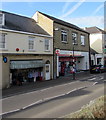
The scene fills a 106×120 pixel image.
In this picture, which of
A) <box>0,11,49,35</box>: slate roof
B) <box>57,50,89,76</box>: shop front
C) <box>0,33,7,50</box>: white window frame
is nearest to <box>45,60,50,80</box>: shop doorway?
<box>57,50,89,76</box>: shop front

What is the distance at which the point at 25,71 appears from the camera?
1814 centimetres

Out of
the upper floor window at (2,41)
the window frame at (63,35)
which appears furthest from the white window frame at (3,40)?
the window frame at (63,35)

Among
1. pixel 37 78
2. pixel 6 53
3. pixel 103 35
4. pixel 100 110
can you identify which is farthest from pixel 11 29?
A: pixel 103 35

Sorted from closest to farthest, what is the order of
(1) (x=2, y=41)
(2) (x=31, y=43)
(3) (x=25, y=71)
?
(1) (x=2, y=41)
(3) (x=25, y=71)
(2) (x=31, y=43)

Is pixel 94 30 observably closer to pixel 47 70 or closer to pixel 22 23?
pixel 47 70

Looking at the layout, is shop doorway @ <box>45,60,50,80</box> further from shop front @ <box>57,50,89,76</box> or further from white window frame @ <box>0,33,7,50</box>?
white window frame @ <box>0,33,7,50</box>

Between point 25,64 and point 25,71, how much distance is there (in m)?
1.43

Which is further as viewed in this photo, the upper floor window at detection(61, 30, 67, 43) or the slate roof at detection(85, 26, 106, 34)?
the slate roof at detection(85, 26, 106, 34)

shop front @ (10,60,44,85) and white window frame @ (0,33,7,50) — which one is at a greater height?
white window frame @ (0,33,7,50)

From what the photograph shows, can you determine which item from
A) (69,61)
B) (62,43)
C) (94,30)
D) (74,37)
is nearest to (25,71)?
(62,43)

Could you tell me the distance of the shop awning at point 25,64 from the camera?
52.0ft

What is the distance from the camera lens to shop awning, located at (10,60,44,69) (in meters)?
15.8

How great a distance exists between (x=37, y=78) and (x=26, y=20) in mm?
8289

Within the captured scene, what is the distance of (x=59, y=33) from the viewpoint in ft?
74.7
